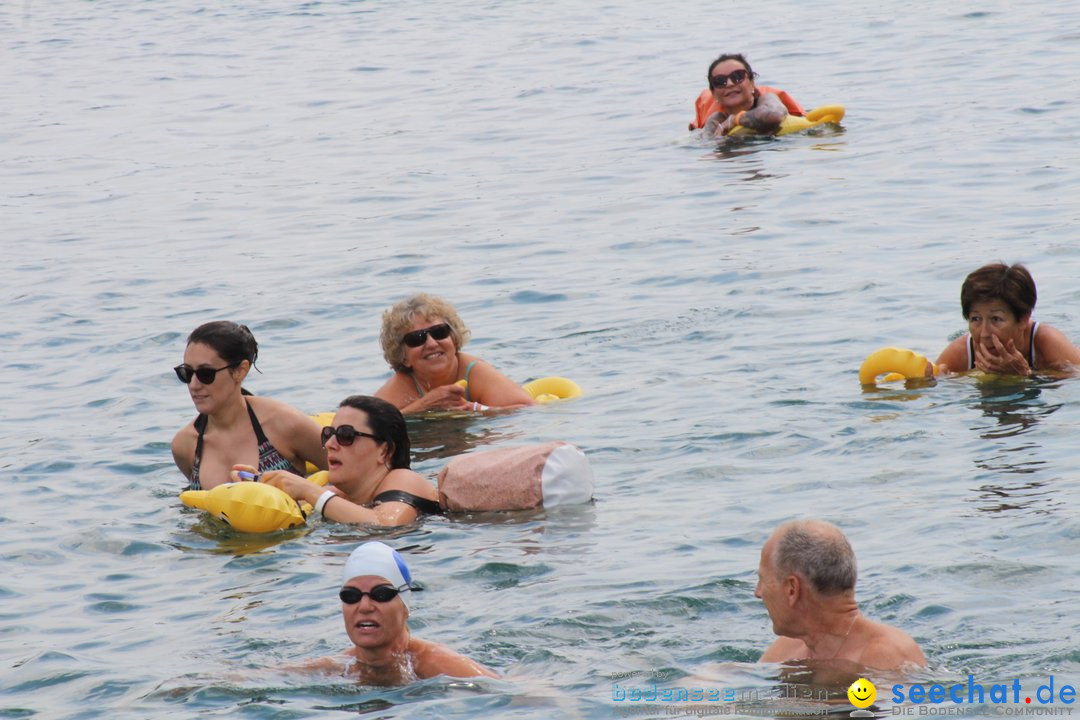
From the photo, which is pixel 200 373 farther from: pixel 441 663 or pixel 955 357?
pixel 955 357

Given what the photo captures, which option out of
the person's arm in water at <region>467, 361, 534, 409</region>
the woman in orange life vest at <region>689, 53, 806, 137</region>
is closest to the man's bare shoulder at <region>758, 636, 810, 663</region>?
the person's arm in water at <region>467, 361, 534, 409</region>

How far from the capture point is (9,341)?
16.2 metres

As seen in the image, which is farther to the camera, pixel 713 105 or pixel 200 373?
pixel 713 105

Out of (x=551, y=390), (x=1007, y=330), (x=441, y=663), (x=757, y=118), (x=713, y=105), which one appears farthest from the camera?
(x=713, y=105)

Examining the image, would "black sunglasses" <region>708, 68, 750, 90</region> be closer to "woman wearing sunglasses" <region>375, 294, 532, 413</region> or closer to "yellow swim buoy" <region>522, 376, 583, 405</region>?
"yellow swim buoy" <region>522, 376, 583, 405</region>

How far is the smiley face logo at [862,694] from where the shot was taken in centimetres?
686

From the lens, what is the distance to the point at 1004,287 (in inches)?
450

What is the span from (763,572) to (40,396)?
9.16m

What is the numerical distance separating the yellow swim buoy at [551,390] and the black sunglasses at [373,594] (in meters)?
5.42

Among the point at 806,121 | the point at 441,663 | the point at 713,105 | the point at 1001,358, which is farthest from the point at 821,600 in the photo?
the point at 806,121

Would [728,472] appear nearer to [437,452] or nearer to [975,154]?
[437,452]

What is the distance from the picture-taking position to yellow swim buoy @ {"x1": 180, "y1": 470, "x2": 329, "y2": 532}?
9992 millimetres

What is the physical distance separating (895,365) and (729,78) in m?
9.78

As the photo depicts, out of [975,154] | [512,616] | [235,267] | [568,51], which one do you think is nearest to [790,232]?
[975,154]
